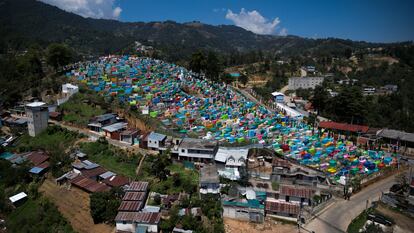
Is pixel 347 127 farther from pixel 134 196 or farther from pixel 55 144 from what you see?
pixel 55 144

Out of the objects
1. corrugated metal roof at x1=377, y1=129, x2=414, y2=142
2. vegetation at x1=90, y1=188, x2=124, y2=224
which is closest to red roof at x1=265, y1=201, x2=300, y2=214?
vegetation at x1=90, y1=188, x2=124, y2=224

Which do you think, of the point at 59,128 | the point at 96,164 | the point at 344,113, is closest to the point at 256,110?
the point at 344,113

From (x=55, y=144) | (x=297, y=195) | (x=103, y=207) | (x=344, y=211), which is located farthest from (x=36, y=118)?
(x=344, y=211)

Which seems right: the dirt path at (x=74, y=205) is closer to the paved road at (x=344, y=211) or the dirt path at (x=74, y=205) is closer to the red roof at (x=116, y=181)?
the red roof at (x=116, y=181)

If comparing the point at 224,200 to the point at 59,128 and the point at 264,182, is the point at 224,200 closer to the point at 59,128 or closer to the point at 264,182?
the point at 264,182

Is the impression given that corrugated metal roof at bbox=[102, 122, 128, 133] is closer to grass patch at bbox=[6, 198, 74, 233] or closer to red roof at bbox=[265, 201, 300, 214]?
grass patch at bbox=[6, 198, 74, 233]

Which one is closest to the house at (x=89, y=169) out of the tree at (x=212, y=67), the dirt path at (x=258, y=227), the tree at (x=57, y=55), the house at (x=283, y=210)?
the dirt path at (x=258, y=227)
